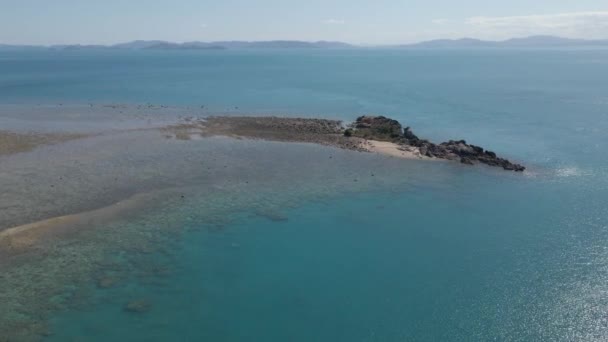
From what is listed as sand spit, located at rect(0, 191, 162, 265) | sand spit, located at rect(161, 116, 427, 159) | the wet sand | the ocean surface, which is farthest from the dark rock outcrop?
the wet sand

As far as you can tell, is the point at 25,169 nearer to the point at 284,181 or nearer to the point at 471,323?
the point at 284,181

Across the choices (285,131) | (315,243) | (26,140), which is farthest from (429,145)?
(26,140)

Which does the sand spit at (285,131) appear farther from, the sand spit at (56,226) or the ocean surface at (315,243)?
the sand spit at (56,226)

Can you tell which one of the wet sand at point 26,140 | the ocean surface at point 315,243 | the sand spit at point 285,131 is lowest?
the ocean surface at point 315,243

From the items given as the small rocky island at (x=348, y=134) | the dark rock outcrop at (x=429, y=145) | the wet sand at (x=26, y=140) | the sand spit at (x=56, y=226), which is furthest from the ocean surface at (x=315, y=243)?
the small rocky island at (x=348, y=134)

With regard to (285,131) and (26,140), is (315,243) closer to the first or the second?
(285,131)

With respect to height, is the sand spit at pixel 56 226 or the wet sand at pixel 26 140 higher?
the wet sand at pixel 26 140

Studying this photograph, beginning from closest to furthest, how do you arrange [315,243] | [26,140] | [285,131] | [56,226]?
[315,243], [56,226], [26,140], [285,131]

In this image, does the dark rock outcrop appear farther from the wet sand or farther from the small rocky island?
the wet sand

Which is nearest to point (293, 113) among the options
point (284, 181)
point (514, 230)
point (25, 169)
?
point (284, 181)

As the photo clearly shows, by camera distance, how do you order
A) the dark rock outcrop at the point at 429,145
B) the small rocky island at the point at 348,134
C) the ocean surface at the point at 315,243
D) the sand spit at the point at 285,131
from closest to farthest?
the ocean surface at the point at 315,243 < the dark rock outcrop at the point at 429,145 < the small rocky island at the point at 348,134 < the sand spit at the point at 285,131
